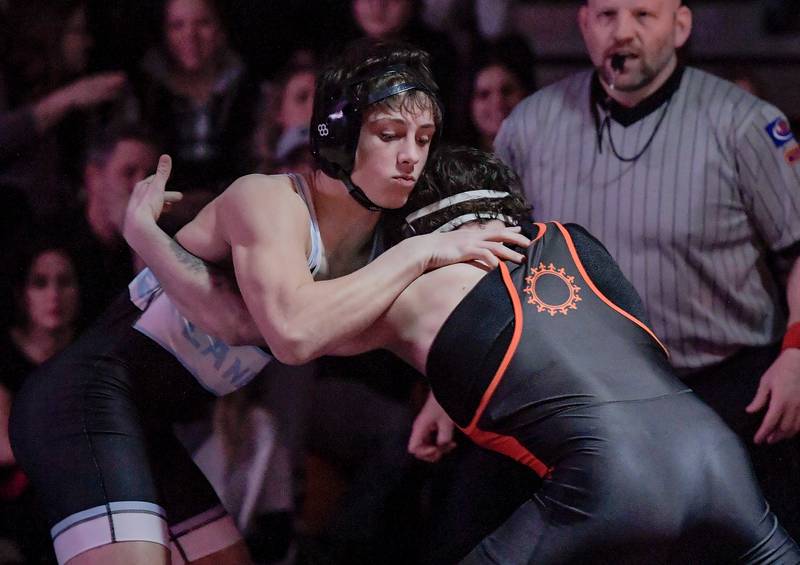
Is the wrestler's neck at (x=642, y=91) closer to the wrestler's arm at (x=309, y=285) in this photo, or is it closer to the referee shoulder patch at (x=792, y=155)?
the referee shoulder patch at (x=792, y=155)

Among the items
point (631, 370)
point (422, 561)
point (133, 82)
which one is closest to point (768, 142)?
point (631, 370)

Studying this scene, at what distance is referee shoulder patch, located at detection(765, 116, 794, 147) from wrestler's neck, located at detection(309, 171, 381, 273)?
103 centimetres

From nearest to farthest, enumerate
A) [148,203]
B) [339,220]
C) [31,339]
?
[339,220] → [148,203] → [31,339]

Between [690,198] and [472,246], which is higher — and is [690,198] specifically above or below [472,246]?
below

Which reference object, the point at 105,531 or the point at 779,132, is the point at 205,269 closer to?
the point at 105,531

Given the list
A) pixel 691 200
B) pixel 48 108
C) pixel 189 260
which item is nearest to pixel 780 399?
pixel 691 200

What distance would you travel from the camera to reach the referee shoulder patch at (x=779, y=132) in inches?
104

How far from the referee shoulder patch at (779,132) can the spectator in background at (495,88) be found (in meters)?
0.72

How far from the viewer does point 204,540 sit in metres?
2.57

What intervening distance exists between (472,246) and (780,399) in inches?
38.5

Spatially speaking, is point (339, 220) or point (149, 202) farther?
point (149, 202)

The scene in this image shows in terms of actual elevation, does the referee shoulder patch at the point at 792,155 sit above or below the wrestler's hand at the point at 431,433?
above

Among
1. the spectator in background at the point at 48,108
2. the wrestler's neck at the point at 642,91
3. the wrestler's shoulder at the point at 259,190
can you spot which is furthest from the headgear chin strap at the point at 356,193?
the spectator in background at the point at 48,108

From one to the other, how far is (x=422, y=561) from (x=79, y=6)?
2.04 m
